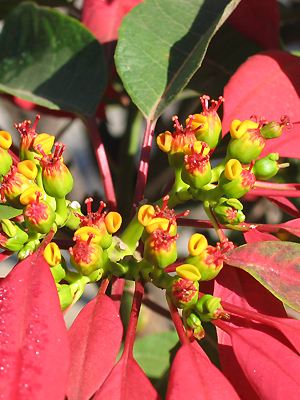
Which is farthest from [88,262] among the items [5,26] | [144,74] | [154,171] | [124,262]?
[154,171]

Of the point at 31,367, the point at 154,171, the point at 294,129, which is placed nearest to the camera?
the point at 31,367

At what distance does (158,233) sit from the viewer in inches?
25.8

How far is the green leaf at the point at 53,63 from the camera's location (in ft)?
3.16

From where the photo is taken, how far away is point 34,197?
681 mm

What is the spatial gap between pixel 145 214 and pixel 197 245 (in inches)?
2.1

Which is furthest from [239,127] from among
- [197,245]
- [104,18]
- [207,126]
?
[104,18]

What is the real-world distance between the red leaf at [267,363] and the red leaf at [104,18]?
1.71 feet

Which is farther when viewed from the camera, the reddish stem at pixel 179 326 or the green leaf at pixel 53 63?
the green leaf at pixel 53 63

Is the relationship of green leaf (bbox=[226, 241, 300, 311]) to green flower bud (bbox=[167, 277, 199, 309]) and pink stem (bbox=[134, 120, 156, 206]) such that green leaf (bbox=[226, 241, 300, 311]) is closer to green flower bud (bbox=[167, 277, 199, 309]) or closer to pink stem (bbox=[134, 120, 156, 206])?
green flower bud (bbox=[167, 277, 199, 309])

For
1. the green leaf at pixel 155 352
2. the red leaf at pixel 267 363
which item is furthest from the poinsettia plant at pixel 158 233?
the green leaf at pixel 155 352

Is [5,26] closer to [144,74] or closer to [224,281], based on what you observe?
[144,74]

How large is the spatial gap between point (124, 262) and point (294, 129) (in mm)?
218

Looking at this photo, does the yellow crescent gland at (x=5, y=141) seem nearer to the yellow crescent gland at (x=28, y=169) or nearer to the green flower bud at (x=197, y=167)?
the yellow crescent gland at (x=28, y=169)

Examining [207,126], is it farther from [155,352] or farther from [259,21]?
[155,352]
